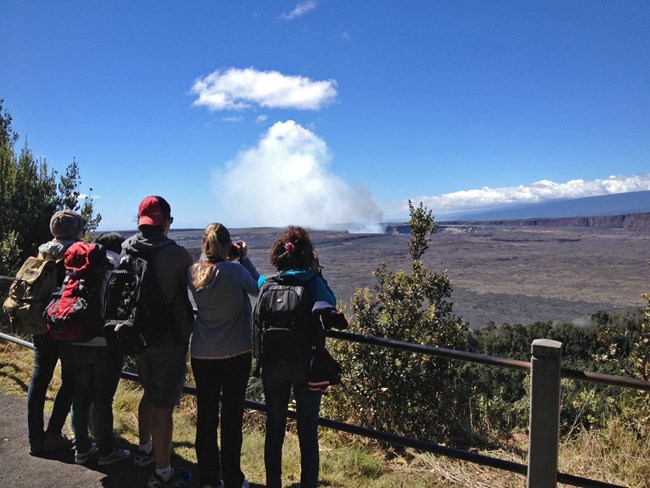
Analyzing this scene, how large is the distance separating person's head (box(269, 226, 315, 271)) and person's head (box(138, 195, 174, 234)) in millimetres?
741

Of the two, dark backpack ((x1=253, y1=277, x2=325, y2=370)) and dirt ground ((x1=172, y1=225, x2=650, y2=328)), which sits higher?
dark backpack ((x1=253, y1=277, x2=325, y2=370))

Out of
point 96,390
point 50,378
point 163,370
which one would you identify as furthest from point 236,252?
point 50,378

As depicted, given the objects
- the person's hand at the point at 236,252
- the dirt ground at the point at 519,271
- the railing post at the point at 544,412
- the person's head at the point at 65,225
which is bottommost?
the dirt ground at the point at 519,271

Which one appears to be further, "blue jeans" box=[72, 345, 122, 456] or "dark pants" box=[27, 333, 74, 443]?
"dark pants" box=[27, 333, 74, 443]

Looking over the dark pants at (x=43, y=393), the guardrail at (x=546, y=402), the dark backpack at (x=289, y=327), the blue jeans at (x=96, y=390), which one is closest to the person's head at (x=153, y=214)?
the dark backpack at (x=289, y=327)

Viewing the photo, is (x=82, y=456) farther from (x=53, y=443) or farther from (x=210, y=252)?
(x=210, y=252)

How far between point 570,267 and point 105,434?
88.4 m

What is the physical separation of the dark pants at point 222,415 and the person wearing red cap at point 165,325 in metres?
0.16

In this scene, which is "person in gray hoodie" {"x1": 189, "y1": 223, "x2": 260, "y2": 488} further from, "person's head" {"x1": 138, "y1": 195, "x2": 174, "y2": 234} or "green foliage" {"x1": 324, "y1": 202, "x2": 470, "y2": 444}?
"green foliage" {"x1": 324, "y1": 202, "x2": 470, "y2": 444}

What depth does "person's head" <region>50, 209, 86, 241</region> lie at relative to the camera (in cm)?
364

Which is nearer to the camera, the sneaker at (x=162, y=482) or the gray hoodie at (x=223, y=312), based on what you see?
the gray hoodie at (x=223, y=312)

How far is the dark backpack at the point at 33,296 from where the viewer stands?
3.63m

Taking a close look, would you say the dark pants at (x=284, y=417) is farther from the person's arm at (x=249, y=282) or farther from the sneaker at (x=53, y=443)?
the sneaker at (x=53, y=443)

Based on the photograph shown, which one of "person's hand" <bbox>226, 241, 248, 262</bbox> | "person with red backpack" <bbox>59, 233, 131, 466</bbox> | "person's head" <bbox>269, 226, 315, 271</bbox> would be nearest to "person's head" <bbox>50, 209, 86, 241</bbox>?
"person with red backpack" <bbox>59, 233, 131, 466</bbox>
